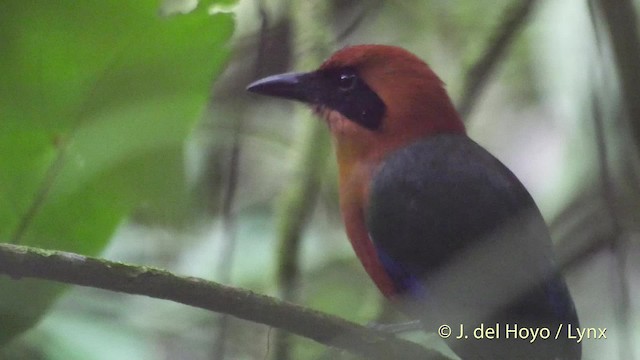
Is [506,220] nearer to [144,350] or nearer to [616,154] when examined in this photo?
[616,154]

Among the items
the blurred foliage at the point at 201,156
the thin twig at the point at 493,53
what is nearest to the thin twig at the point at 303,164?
the blurred foliage at the point at 201,156

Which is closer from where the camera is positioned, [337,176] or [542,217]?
[542,217]

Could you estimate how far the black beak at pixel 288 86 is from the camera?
959 mm

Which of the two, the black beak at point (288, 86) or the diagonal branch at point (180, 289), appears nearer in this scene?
the diagonal branch at point (180, 289)

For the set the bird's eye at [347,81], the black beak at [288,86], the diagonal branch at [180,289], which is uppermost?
the bird's eye at [347,81]

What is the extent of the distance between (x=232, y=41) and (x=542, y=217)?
373 mm

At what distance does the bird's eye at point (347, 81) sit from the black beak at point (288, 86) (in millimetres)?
32

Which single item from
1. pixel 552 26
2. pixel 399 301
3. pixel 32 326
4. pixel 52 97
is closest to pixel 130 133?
pixel 52 97

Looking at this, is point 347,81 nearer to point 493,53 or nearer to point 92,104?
point 493,53

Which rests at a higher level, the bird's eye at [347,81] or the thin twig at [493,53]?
the thin twig at [493,53]

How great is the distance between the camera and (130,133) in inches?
36.6

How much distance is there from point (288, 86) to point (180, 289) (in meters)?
0.25

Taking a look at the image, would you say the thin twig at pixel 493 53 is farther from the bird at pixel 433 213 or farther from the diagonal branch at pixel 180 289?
the diagonal branch at pixel 180 289

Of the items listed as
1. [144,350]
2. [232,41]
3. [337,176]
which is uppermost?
[232,41]
